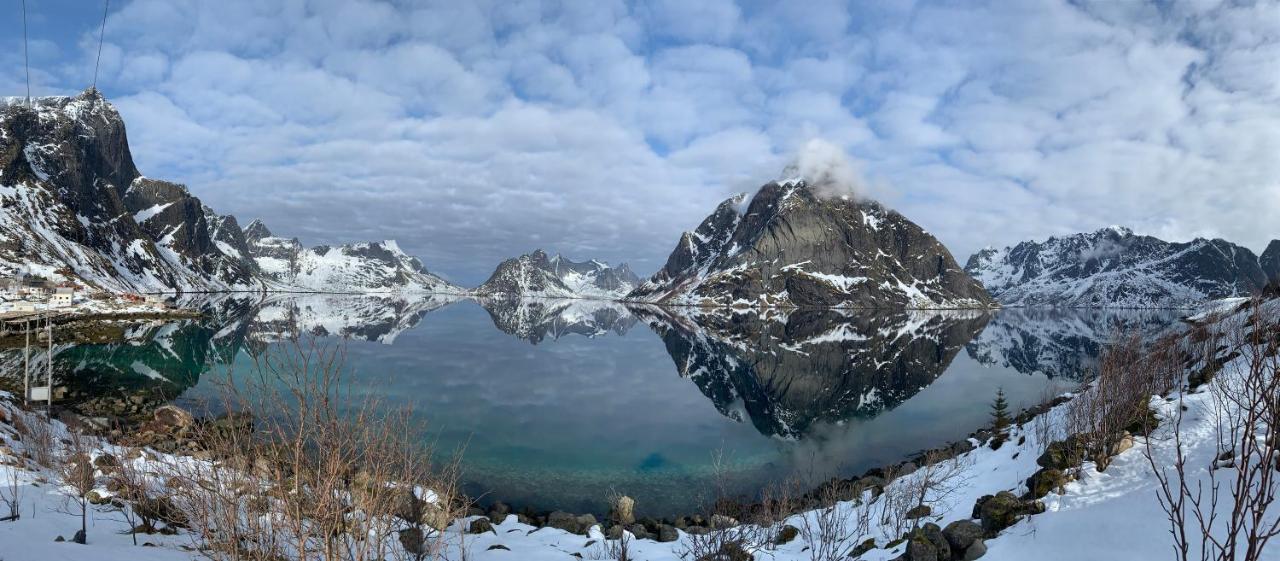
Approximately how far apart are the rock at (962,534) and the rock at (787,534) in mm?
5954

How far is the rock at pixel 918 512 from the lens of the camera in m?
21.6

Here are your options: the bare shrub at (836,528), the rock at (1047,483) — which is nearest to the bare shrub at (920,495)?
the bare shrub at (836,528)

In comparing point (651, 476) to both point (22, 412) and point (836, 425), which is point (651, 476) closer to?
point (836, 425)

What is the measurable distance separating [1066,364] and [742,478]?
7711 cm

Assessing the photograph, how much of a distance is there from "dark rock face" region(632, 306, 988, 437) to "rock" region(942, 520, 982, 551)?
1169 inches

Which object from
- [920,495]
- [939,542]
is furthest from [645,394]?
[939,542]

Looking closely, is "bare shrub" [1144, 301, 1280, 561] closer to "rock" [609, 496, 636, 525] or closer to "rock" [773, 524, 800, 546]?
"rock" [773, 524, 800, 546]

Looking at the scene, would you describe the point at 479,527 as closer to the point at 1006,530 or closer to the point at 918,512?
the point at 918,512

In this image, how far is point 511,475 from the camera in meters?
34.8

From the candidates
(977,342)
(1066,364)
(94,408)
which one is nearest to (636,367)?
(94,408)

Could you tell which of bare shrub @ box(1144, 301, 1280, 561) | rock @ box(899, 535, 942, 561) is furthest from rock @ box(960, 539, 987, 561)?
bare shrub @ box(1144, 301, 1280, 561)

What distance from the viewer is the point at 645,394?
65.1 metres

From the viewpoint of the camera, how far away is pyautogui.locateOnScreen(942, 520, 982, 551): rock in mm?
16828

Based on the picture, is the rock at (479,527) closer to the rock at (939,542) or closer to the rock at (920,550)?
the rock at (920,550)
